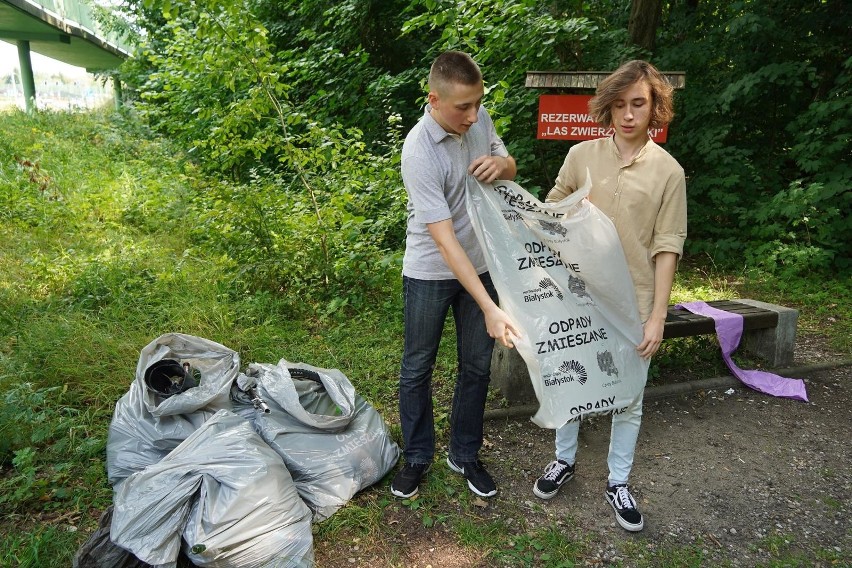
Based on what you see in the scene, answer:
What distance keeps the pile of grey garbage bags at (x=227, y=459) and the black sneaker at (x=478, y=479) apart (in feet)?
1.07

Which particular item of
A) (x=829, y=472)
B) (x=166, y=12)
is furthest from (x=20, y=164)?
(x=829, y=472)

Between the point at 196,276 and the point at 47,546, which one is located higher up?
the point at 196,276

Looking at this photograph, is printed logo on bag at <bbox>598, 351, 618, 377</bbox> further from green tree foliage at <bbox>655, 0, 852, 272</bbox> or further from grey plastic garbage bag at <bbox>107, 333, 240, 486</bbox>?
green tree foliage at <bbox>655, 0, 852, 272</bbox>

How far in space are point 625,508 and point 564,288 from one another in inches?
38.7

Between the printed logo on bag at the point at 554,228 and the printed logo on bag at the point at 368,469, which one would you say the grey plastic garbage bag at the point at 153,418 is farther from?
the printed logo on bag at the point at 554,228

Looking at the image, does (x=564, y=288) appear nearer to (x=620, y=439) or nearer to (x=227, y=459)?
(x=620, y=439)

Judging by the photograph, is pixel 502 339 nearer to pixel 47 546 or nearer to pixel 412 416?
pixel 412 416

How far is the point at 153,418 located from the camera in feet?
8.22

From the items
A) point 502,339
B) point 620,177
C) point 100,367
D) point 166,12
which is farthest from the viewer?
point 166,12

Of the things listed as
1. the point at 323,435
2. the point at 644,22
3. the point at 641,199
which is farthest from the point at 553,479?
the point at 644,22

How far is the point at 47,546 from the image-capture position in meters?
2.20

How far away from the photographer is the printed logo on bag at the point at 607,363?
83.9 inches

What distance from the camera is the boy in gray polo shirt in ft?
6.57

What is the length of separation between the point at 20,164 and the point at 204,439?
729cm
